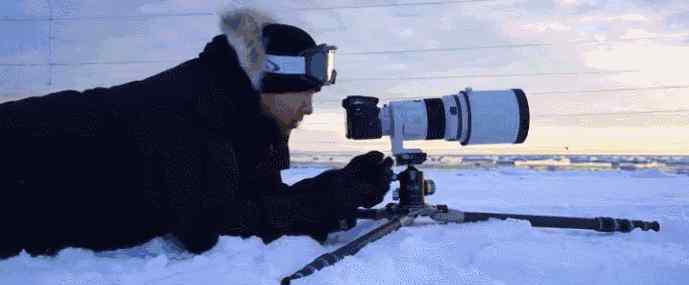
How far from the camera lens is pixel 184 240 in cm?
158

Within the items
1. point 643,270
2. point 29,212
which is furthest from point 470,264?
point 29,212

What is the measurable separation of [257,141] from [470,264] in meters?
0.86

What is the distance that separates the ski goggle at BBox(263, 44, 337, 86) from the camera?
1.80 metres

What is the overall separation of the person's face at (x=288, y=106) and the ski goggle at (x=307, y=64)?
10 centimetres

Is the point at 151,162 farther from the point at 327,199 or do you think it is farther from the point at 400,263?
the point at 400,263

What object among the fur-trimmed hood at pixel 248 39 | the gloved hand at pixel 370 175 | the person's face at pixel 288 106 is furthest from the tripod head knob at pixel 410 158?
the fur-trimmed hood at pixel 248 39

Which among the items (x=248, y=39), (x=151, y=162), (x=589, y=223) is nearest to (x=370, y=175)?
(x=248, y=39)

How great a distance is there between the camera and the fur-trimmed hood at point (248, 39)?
1717 mm

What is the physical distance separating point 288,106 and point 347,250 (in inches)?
25.0

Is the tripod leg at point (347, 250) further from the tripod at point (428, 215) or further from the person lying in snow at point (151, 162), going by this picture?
the person lying in snow at point (151, 162)

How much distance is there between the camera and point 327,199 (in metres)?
1.80

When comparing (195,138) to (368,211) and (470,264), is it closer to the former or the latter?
(470,264)

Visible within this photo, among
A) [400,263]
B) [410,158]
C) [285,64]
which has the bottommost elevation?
[400,263]

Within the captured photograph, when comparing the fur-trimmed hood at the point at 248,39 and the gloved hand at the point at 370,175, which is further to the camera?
the gloved hand at the point at 370,175
